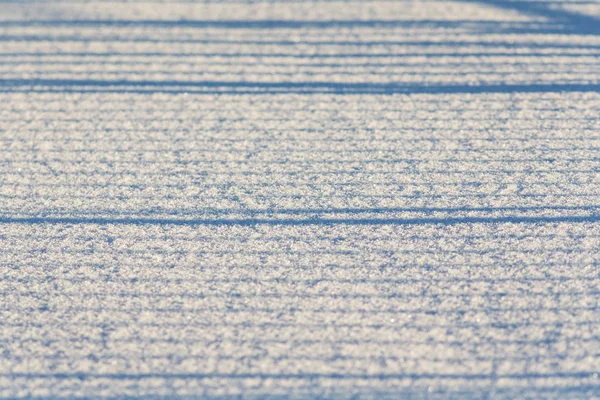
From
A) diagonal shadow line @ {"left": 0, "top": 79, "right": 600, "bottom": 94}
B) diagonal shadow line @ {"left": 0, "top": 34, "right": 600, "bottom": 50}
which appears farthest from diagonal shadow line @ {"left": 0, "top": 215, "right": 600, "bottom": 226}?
diagonal shadow line @ {"left": 0, "top": 34, "right": 600, "bottom": 50}

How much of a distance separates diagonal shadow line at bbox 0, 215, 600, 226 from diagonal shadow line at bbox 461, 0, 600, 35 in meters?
1.97

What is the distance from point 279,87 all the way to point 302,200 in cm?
111

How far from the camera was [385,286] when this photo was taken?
2.83 metres

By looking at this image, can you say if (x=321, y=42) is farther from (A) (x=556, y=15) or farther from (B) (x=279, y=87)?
(A) (x=556, y=15)

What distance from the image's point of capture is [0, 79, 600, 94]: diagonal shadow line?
3.82m

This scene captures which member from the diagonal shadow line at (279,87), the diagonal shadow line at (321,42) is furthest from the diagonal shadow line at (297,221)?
the diagonal shadow line at (321,42)

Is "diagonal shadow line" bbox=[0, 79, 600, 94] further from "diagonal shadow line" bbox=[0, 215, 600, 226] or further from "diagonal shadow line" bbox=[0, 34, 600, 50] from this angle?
"diagonal shadow line" bbox=[0, 215, 600, 226]

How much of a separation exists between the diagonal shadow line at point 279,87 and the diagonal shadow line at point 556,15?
696 mm

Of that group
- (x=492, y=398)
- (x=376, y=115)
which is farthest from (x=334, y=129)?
(x=492, y=398)

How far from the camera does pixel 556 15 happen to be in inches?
172

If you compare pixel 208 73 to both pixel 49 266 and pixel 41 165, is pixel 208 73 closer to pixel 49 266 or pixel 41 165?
pixel 41 165

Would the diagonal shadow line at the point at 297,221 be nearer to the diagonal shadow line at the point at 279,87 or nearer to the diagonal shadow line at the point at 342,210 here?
the diagonal shadow line at the point at 342,210

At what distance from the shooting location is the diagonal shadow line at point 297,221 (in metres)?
3.07

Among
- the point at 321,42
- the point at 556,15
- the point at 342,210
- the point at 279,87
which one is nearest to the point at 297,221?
the point at 342,210
